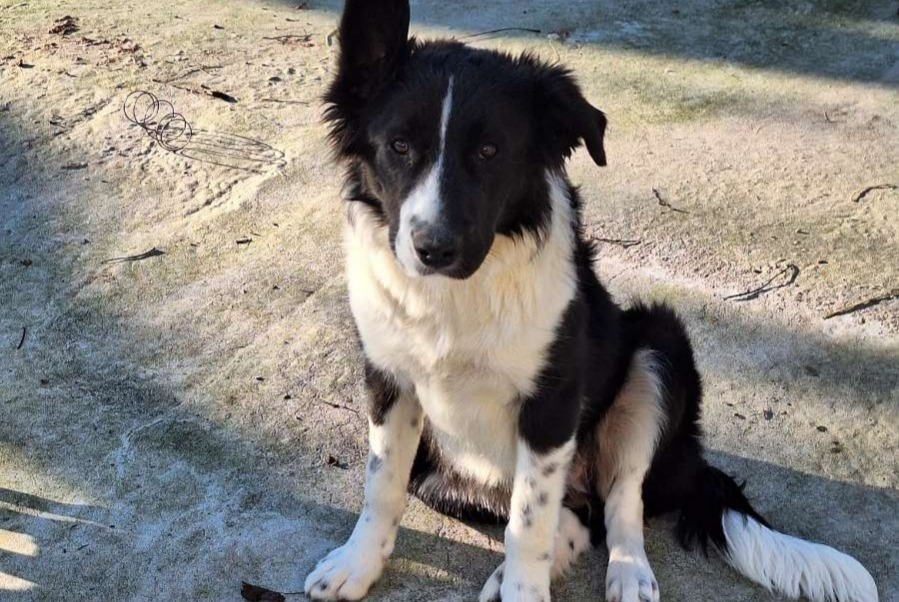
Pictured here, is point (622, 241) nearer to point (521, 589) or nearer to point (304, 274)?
point (304, 274)

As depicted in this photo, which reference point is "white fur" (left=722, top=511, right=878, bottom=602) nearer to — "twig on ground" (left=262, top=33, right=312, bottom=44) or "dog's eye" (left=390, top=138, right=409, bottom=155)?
"dog's eye" (left=390, top=138, right=409, bottom=155)

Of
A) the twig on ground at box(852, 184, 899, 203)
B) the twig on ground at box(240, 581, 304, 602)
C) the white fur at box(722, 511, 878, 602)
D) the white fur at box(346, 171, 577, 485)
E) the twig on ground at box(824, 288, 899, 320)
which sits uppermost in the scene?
the white fur at box(346, 171, 577, 485)

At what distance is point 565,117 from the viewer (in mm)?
2410

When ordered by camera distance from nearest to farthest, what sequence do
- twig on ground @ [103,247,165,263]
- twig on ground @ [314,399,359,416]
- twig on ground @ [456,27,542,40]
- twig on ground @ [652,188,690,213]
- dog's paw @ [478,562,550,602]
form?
dog's paw @ [478,562,550,602]
twig on ground @ [314,399,359,416]
twig on ground @ [103,247,165,263]
twig on ground @ [652,188,690,213]
twig on ground @ [456,27,542,40]

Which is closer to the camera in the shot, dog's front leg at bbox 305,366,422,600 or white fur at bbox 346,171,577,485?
white fur at bbox 346,171,577,485

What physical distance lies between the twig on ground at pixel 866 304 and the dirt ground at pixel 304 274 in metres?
0.04

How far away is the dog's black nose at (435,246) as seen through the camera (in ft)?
7.23

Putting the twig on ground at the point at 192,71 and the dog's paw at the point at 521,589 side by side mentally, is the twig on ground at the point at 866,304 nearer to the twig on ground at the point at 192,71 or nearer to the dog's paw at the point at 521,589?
the dog's paw at the point at 521,589

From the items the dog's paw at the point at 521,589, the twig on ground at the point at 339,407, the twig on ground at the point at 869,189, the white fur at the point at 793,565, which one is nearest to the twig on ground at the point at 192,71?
the twig on ground at the point at 339,407

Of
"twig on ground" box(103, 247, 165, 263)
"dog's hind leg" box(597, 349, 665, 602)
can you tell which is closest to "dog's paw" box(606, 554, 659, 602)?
"dog's hind leg" box(597, 349, 665, 602)

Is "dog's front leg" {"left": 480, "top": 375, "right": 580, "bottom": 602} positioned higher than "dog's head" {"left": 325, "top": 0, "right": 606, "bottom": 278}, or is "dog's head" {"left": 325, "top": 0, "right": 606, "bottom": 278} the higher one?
"dog's head" {"left": 325, "top": 0, "right": 606, "bottom": 278}

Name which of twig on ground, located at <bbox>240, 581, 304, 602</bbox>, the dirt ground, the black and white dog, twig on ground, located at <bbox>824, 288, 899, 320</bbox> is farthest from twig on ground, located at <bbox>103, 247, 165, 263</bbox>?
twig on ground, located at <bbox>824, 288, 899, 320</bbox>

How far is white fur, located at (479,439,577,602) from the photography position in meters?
2.59

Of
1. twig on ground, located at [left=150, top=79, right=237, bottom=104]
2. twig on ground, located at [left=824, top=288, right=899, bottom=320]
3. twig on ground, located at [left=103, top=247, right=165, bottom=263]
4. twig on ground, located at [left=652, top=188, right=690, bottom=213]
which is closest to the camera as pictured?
twig on ground, located at [left=824, top=288, right=899, bottom=320]
